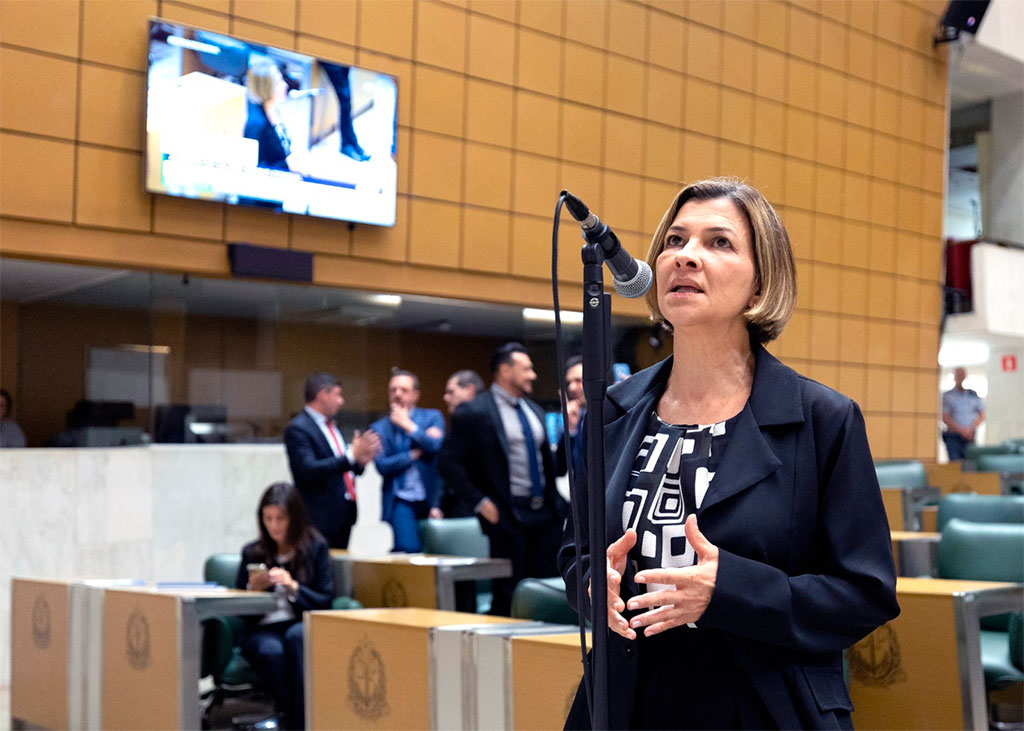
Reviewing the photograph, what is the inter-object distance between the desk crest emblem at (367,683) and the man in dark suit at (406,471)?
11.5 ft

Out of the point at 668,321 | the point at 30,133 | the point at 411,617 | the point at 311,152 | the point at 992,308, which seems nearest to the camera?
the point at 668,321

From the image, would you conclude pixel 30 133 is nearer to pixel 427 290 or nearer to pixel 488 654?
pixel 427 290

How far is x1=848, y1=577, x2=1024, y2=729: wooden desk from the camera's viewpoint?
10.7ft

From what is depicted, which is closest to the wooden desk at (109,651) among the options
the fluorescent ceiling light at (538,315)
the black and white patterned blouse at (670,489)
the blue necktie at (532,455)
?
the blue necktie at (532,455)

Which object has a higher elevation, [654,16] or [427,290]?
[654,16]

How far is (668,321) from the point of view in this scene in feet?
5.60

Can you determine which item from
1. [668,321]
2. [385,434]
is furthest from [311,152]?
[668,321]

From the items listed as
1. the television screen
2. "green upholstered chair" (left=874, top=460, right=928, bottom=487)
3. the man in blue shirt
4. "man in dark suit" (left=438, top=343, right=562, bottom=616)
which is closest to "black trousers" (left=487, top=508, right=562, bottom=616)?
"man in dark suit" (left=438, top=343, right=562, bottom=616)

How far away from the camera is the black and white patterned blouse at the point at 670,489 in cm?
154

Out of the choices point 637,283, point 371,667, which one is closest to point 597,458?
point 637,283

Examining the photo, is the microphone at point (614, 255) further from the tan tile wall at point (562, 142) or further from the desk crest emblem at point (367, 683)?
the tan tile wall at point (562, 142)

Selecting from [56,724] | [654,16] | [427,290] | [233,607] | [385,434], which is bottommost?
[56,724]

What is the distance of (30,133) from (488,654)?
495 cm

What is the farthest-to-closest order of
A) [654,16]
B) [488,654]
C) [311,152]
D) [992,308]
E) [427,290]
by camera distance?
[992,308]
[654,16]
[427,290]
[311,152]
[488,654]
